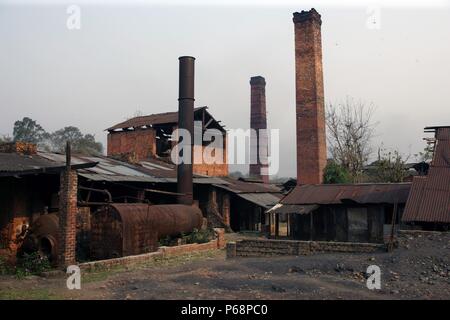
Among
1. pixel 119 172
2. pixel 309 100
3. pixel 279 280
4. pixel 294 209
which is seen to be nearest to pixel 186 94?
pixel 119 172

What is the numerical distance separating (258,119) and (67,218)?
27553 mm

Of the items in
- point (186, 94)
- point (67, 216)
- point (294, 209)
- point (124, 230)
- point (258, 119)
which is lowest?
point (124, 230)

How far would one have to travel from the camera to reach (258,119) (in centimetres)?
3719

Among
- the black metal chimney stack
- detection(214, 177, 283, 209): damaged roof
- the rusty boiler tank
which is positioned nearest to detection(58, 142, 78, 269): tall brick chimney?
the rusty boiler tank

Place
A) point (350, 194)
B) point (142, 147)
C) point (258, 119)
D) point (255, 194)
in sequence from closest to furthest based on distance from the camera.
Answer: point (350, 194)
point (255, 194)
point (142, 147)
point (258, 119)

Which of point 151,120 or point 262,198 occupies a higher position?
point 151,120

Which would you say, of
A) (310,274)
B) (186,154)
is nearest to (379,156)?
(186,154)

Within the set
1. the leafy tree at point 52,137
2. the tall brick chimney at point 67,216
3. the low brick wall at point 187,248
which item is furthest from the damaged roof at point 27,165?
the leafy tree at point 52,137

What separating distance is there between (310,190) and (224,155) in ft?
42.3

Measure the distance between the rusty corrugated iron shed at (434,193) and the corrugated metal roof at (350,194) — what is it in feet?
4.90

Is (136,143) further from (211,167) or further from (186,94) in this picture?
(186,94)

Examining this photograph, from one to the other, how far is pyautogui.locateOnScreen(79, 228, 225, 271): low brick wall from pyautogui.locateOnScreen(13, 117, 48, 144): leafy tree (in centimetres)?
4955

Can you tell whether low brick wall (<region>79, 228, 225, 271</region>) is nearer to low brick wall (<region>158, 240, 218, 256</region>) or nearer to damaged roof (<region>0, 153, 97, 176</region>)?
low brick wall (<region>158, 240, 218, 256</region>)

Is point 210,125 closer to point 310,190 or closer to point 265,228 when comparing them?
point 265,228
